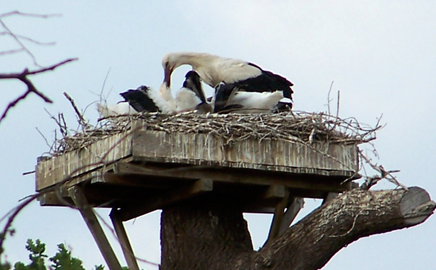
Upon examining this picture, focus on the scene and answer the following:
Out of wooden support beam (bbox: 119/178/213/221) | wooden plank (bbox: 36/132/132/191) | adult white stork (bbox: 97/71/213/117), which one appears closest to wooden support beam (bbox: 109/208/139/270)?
wooden support beam (bbox: 119/178/213/221)

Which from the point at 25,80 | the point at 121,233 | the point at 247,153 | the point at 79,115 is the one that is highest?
the point at 25,80

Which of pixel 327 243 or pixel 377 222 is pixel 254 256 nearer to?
pixel 327 243

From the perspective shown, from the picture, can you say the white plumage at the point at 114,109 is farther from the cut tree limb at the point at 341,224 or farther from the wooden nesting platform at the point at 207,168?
the cut tree limb at the point at 341,224

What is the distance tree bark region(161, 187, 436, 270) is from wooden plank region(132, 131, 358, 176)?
0.40 metres

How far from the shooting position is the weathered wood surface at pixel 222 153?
4523 millimetres

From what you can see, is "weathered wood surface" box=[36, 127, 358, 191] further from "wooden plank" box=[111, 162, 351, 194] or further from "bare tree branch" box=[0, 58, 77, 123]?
"bare tree branch" box=[0, 58, 77, 123]

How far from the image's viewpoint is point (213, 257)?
5070 millimetres

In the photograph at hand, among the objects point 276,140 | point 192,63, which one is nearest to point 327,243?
point 276,140

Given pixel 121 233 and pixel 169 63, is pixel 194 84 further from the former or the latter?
pixel 121 233

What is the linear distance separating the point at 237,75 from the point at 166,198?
6.73 ft

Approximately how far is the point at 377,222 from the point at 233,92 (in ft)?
7.90

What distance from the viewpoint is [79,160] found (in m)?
5.11

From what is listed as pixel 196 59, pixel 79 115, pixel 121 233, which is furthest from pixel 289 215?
pixel 196 59

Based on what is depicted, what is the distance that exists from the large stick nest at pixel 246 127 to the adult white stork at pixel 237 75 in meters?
1.07
